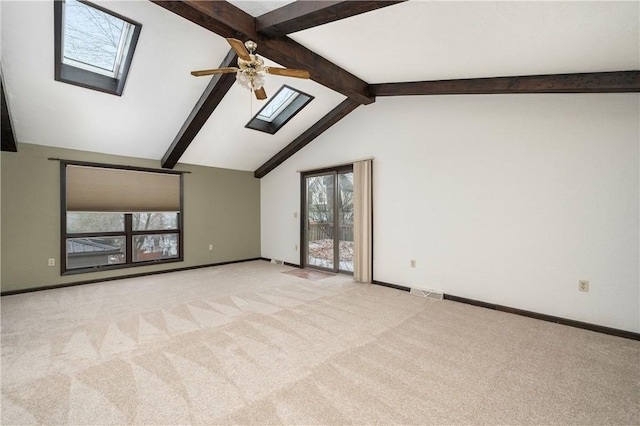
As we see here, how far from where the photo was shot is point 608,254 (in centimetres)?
288

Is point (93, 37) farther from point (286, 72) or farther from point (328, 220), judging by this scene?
point (328, 220)

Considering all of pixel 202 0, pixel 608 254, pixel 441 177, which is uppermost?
pixel 202 0

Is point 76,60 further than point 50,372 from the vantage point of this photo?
Yes

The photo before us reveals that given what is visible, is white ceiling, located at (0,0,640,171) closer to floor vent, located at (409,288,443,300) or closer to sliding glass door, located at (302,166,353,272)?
sliding glass door, located at (302,166,353,272)

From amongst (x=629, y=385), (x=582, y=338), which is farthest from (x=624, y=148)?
(x=629, y=385)

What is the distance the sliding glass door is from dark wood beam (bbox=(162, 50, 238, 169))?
2.43 m

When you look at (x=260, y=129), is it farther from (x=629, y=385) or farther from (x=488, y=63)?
(x=629, y=385)

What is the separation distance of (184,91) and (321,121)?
2451 millimetres

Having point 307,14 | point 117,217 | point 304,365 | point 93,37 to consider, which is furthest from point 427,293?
point 117,217

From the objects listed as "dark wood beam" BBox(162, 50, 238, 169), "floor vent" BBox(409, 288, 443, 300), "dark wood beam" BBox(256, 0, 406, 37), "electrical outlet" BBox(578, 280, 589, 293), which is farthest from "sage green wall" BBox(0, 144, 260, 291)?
"electrical outlet" BBox(578, 280, 589, 293)

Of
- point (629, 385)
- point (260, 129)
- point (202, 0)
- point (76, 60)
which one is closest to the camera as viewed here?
point (629, 385)

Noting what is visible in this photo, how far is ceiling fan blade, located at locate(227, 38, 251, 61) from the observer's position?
2204 mm

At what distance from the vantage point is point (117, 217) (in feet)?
16.8

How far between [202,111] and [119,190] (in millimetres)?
2418
